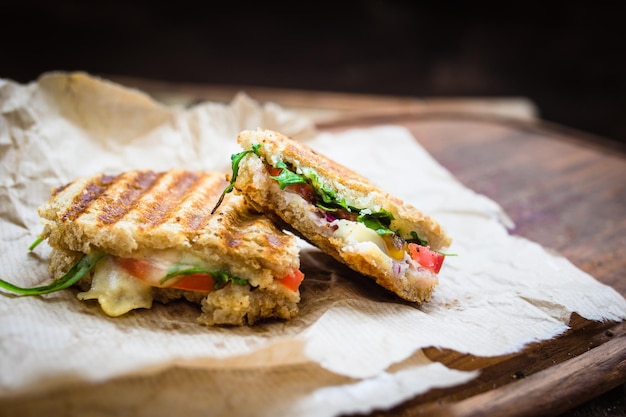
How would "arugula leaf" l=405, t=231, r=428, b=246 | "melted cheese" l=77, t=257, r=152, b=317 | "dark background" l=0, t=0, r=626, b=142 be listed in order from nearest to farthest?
"melted cheese" l=77, t=257, r=152, b=317, "arugula leaf" l=405, t=231, r=428, b=246, "dark background" l=0, t=0, r=626, b=142

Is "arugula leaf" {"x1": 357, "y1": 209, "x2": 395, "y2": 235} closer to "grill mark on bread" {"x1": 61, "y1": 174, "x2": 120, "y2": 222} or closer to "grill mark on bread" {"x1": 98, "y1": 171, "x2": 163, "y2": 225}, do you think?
"grill mark on bread" {"x1": 98, "y1": 171, "x2": 163, "y2": 225}

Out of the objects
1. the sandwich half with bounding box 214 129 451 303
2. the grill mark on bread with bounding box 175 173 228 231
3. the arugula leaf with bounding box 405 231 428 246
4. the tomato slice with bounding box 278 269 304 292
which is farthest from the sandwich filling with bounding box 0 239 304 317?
the arugula leaf with bounding box 405 231 428 246

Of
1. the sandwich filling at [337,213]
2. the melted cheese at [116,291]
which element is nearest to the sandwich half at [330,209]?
the sandwich filling at [337,213]

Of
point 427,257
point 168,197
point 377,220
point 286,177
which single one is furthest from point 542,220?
point 168,197

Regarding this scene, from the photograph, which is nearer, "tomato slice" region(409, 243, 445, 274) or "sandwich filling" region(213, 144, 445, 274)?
"sandwich filling" region(213, 144, 445, 274)

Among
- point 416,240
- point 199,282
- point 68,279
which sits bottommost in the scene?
point 68,279

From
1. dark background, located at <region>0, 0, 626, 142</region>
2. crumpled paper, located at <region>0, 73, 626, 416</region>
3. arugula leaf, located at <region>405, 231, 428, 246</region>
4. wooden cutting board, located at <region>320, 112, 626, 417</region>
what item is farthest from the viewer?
dark background, located at <region>0, 0, 626, 142</region>

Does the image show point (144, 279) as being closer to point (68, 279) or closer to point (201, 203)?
point (68, 279)
